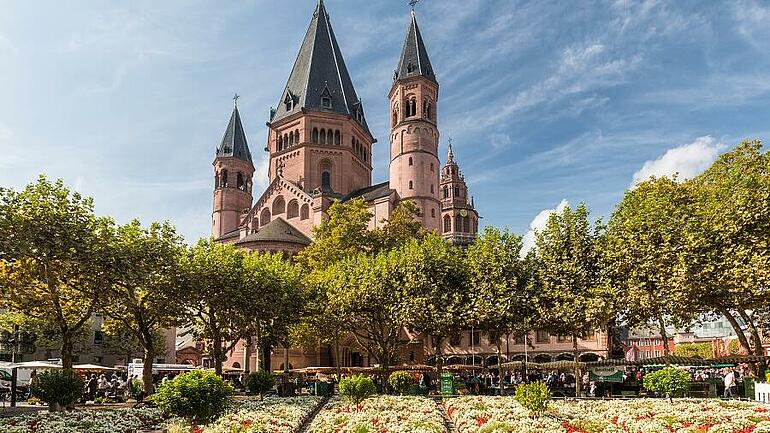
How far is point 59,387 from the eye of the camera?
2442 centimetres

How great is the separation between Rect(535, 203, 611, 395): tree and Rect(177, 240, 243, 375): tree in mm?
17372

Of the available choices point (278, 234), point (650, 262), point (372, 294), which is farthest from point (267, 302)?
point (278, 234)

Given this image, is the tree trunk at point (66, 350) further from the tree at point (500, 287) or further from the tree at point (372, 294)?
the tree at point (500, 287)

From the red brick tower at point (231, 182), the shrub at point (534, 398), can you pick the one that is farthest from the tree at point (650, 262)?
the red brick tower at point (231, 182)

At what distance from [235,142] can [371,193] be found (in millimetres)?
28479

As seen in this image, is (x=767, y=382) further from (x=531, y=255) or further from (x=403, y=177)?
(x=403, y=177)

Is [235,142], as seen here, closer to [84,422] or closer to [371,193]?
[371,193]

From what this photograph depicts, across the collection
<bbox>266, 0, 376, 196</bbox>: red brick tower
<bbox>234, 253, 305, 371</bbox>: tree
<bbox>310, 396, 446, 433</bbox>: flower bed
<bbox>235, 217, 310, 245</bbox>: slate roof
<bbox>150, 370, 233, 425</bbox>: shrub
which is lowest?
<bbox>310, 396, 446, 433</bbox>: flower bed

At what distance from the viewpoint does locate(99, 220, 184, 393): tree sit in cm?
2952

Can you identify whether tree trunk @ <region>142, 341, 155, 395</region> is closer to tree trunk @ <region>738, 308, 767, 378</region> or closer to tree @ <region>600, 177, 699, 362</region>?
tree @ <region>600, 177, 699, 362</region>

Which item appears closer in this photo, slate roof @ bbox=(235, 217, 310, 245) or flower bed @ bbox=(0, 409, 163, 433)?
flower bed @ bbox=(0, 409, 163, 433)

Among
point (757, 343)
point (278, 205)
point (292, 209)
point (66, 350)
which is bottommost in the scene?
point (66, 350)

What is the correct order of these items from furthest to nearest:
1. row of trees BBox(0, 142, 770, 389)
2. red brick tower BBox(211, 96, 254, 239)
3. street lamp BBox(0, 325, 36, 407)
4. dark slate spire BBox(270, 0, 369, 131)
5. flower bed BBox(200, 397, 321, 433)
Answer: red brick tower BBox(211, 96, 254, 239) < dark slate spire BBox(270, 0, 369, 131) < street lamp BBox(0, 325, 36, 407) < row of trees BBox(0, 142, 770, 389) < flower bed BBox(200, 397, 321, 433)

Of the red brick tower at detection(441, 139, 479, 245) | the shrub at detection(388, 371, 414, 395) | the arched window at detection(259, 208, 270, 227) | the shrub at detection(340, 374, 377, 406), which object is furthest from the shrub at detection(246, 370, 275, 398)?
the red brick tower at detection(441, 139, 479, 245)
